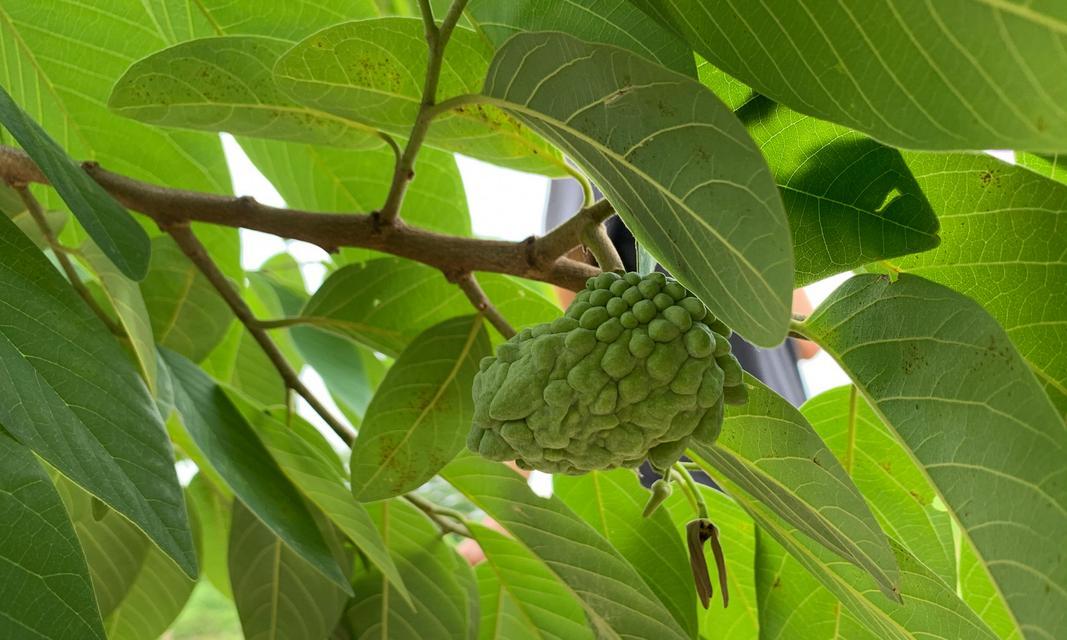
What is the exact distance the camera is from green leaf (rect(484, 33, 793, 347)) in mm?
566

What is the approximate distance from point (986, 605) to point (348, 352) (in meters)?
0.93

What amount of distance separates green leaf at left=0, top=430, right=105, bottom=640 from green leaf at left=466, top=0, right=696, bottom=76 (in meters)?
0.46

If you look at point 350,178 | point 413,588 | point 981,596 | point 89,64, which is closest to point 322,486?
point 413,588

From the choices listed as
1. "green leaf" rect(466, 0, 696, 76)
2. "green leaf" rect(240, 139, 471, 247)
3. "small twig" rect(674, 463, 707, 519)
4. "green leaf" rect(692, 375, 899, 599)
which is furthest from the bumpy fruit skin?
"green leaf" rect(240, 139, 471, 247)

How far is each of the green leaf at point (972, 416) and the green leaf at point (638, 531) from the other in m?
0.43

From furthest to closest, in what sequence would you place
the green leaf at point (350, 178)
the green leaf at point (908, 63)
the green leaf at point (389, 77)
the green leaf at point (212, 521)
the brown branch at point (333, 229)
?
the green leaf at point (212, 521) → the green leaf at point (350, 178) → the brown branch at point (333, 229) → the green leaf at point (389, 77) → the green leaf at point (908, 63)

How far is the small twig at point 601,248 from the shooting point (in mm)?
890

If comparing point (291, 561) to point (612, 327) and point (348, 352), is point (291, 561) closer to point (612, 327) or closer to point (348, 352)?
point (348, 352)

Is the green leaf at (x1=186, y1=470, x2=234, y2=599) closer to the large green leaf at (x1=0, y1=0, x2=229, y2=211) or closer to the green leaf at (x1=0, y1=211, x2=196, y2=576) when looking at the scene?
the large green leaf at (x1=0, y1=0, x2=229, y2=211)

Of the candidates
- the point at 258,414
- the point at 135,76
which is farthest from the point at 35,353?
the point at 258,414

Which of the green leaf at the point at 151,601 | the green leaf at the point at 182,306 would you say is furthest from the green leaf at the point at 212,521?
the green leaf at the point at 182,306

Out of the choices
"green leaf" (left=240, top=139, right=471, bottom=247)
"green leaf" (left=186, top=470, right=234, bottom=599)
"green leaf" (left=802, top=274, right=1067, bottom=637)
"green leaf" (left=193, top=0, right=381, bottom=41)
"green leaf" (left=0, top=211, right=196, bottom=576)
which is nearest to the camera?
"green leaf" (left=802, top=274, right=1067, bottom=637)

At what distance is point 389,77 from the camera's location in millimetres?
910

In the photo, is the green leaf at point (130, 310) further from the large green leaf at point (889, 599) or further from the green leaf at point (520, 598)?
the large green leaf at point (889, 599)
